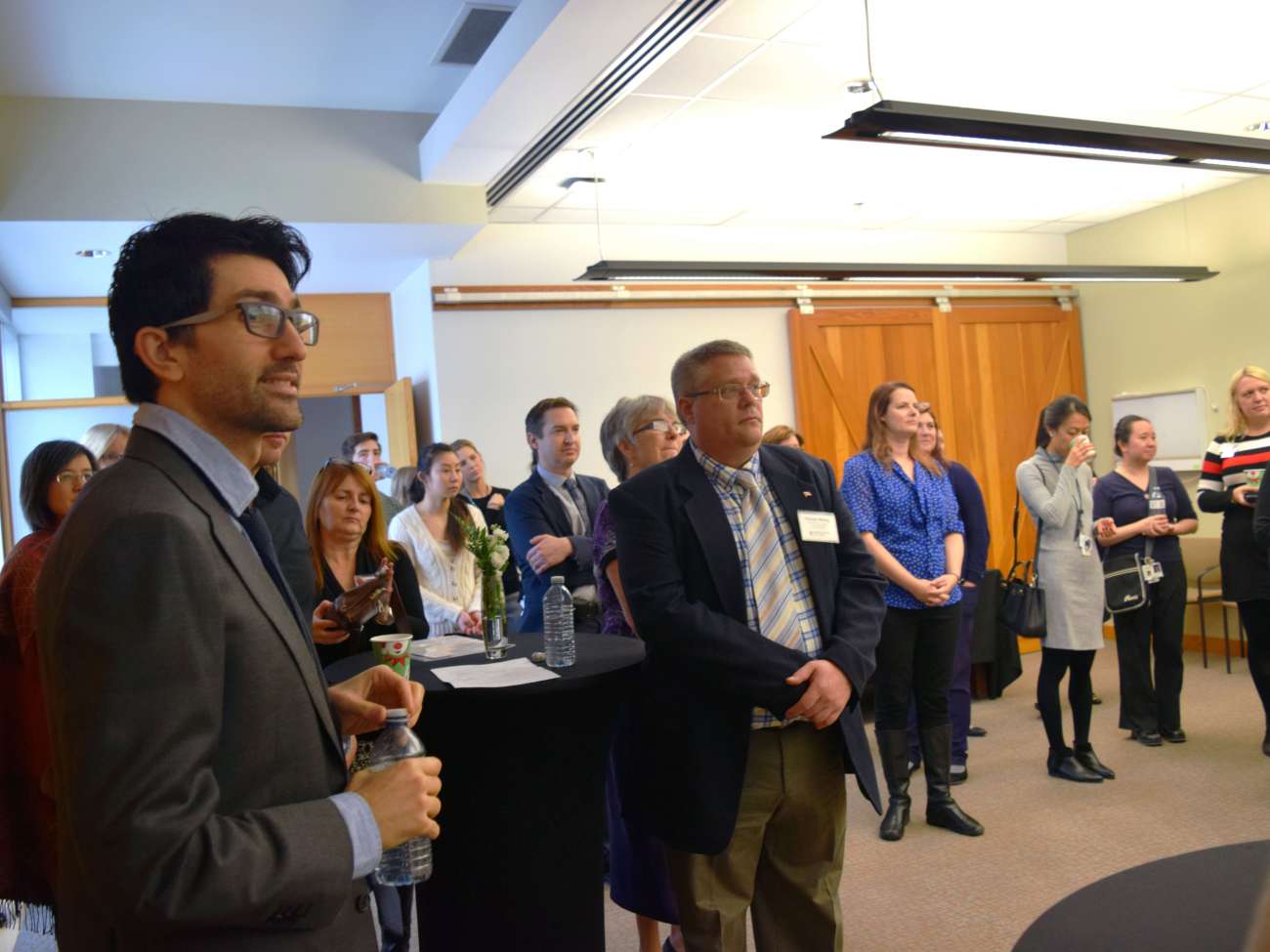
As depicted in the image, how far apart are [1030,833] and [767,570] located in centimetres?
237

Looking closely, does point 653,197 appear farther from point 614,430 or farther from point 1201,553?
point 1201,553

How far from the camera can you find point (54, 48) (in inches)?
199

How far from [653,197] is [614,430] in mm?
3986

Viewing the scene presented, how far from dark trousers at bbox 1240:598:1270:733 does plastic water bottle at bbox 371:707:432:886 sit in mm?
4478

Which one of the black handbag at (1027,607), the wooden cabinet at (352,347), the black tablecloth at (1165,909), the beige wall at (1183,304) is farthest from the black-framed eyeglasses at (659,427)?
the beige wall at (1183,304)

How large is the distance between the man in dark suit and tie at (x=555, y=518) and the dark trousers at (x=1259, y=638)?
308 cm

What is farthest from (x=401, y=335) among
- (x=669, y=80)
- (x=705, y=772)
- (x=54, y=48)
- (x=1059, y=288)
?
(x=705, y=772)

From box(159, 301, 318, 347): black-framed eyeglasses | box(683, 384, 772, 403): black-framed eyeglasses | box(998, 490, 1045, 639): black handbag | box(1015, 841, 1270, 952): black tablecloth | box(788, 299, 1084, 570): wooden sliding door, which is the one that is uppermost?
box(788, 299, 1084, 570): wooden sliding door

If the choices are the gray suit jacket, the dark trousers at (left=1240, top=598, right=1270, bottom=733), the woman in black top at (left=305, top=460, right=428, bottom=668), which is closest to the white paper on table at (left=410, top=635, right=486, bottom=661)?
the woman in black top at (left=305, top=460, right=428, bottom=668)

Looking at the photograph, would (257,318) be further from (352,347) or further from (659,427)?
(352,347)

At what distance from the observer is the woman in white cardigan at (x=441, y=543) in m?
4.21

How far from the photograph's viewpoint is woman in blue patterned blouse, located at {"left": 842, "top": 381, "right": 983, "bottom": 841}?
4.05 metres

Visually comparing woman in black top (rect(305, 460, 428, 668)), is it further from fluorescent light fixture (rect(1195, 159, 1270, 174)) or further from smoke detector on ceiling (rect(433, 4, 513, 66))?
fluorescent light fixture (rect(1195, 159, 1270, 174))

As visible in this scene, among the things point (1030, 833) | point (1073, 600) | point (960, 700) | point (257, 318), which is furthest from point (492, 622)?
point (1073, 600)
